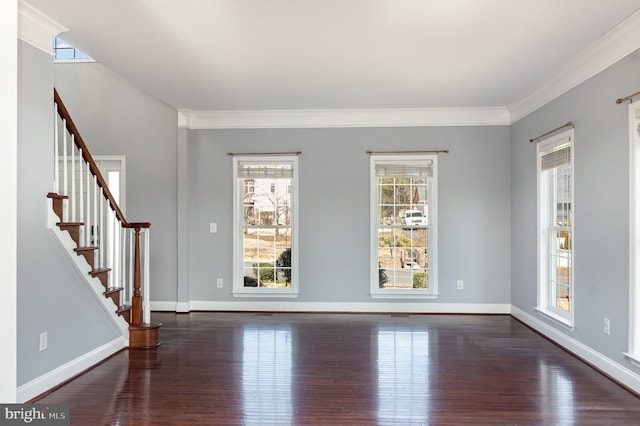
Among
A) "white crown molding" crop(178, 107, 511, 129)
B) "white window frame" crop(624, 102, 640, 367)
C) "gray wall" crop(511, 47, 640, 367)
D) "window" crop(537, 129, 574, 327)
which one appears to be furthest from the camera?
"white crown molding" crop(178, 107, 511, 129)

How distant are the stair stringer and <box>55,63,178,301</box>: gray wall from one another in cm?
164

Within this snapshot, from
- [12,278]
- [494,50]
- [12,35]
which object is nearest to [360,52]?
[494,50]

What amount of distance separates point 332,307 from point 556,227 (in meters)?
2.82

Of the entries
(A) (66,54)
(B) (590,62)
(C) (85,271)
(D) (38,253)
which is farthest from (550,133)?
(A) (66,54)

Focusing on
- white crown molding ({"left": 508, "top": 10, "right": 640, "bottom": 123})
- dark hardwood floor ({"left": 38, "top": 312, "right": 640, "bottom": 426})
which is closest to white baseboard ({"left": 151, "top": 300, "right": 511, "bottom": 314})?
dark hardwood floor ({"left": 38, "top": 312, "right": 640, "bottom": 426})

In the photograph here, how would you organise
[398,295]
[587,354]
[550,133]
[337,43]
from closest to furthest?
[337,43]
[587,354]
[550,133]
[398,295]

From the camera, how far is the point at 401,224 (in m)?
5.36

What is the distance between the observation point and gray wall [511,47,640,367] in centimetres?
306

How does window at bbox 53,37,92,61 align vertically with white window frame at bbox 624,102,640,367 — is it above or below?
above

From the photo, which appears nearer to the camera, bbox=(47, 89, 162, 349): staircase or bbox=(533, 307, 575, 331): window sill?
bbox=(47, 89, 162, 349): staircase

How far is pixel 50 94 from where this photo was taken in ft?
9.91

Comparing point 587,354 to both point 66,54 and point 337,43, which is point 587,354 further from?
point 66,54

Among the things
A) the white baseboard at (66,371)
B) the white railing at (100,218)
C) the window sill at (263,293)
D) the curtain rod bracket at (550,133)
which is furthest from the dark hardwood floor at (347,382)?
the curtain rod bracket at (550,133)

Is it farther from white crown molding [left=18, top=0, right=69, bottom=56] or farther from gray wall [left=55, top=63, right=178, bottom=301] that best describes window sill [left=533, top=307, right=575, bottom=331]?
white crown molding [left=18, top=0, right=69, bottom=56]
